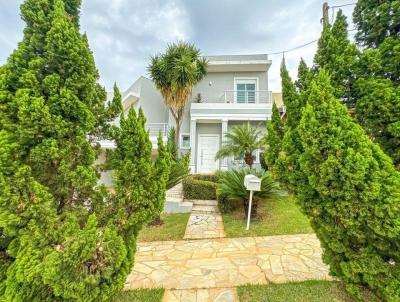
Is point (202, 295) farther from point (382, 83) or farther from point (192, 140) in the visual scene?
point (192, 140)

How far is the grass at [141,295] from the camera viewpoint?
281cm

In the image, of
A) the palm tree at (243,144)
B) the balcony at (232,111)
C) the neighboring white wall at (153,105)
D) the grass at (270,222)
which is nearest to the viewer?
the grass at (270,222)

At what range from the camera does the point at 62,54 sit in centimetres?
210

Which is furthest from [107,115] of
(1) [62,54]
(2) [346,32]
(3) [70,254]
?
(2) [346,32]

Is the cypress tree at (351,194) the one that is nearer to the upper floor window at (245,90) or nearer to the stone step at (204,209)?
the stone step at (204,209)

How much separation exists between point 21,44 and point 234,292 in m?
4.24

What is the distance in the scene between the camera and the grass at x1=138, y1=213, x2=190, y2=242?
17.8 ft

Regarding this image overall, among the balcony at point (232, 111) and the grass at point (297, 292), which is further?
the balcony at point (232, 111)

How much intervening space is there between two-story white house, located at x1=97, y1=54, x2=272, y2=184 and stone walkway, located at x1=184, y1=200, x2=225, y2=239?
4.97 metres

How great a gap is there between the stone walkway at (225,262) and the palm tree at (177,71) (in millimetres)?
8854

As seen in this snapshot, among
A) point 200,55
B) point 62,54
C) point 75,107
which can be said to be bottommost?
point 75,107

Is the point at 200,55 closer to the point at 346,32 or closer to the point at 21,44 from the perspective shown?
the point at 346,32

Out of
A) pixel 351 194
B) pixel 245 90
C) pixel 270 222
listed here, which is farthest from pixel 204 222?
pixel 245 90

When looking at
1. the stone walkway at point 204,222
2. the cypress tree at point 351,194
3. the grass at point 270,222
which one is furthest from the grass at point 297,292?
the stone walkway at point 204,222
